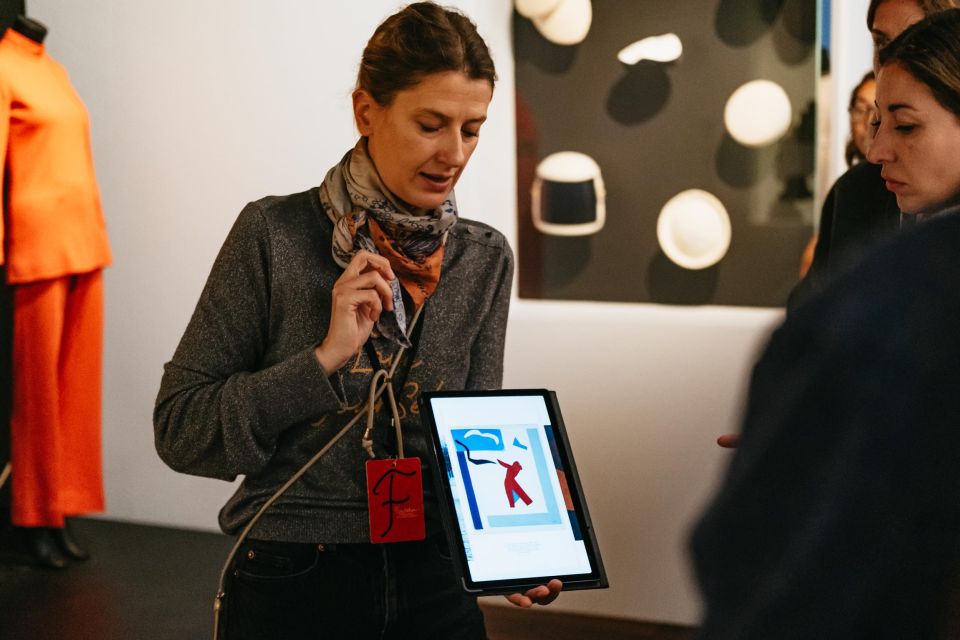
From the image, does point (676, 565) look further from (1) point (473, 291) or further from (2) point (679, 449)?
(1) point (473, 291)

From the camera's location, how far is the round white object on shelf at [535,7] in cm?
339

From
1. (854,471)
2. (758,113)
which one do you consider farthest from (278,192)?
(854,471)

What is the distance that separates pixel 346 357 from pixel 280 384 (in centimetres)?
9

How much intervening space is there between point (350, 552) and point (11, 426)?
256cm

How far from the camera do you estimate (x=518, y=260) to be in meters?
3.59

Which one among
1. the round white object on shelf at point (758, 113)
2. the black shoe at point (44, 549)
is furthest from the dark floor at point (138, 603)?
the round white object on shelf at point (758, 113)

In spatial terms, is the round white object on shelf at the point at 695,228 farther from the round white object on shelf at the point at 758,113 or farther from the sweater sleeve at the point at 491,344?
the sweater sleeve at the point at 491,344

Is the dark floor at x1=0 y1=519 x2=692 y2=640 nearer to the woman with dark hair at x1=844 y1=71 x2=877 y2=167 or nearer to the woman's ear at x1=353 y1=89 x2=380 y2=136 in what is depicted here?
the woman with dark hair at x1=844 y1=71 x2=877 y2=167

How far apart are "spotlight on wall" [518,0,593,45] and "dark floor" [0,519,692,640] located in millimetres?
1701

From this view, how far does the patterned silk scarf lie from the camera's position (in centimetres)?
157

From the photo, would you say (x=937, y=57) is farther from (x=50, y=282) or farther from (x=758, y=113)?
(x=50, y=282)

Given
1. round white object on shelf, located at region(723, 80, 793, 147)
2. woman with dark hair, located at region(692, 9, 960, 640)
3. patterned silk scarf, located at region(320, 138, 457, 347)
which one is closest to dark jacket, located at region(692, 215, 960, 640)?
woman with dark hair, located at region(692, 9, 960, 640)

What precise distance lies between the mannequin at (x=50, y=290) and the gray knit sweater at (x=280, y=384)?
2169 mm

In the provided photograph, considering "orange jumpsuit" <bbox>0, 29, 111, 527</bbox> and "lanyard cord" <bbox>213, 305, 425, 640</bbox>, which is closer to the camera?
"lanyard cord" <bbox>213, 305, 425, 640</bbox>
